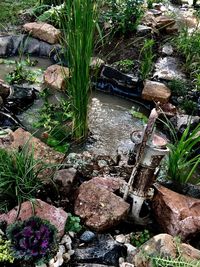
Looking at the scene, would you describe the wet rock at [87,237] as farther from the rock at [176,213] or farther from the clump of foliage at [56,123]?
the clump of foliage at [56,123]

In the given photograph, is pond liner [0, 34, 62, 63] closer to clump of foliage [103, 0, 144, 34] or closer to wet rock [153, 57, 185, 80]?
clump of foliage [103, 0, 144, 34]

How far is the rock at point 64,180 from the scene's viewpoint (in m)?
2.49

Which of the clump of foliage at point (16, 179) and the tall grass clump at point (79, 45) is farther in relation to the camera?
the tall grass clump at point (79, 45)

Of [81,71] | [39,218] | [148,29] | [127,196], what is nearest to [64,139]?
[81,71]

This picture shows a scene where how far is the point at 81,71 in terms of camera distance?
2693 mm

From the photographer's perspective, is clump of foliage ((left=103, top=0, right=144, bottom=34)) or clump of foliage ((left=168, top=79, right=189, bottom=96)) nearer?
clump of foliage ((left=168, top=79, right=189, bottom=96))

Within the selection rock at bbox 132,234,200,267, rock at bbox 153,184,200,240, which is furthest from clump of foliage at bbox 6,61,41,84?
rock at bbox 132,234,200,267

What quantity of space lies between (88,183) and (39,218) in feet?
1.83

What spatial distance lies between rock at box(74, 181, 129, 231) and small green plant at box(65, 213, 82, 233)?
5cm

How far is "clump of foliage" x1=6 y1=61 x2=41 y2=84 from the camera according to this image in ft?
13.5

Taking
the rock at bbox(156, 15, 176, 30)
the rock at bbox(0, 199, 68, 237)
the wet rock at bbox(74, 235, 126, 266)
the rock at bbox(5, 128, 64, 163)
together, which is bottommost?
the wet rock at bbox(74, 235, 126, 266)

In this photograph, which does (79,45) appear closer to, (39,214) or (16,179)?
(16,179)

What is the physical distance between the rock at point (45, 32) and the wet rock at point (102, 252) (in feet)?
11.4

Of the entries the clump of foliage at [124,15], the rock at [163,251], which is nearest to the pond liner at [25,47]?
the clump of foliage at [124,15]
